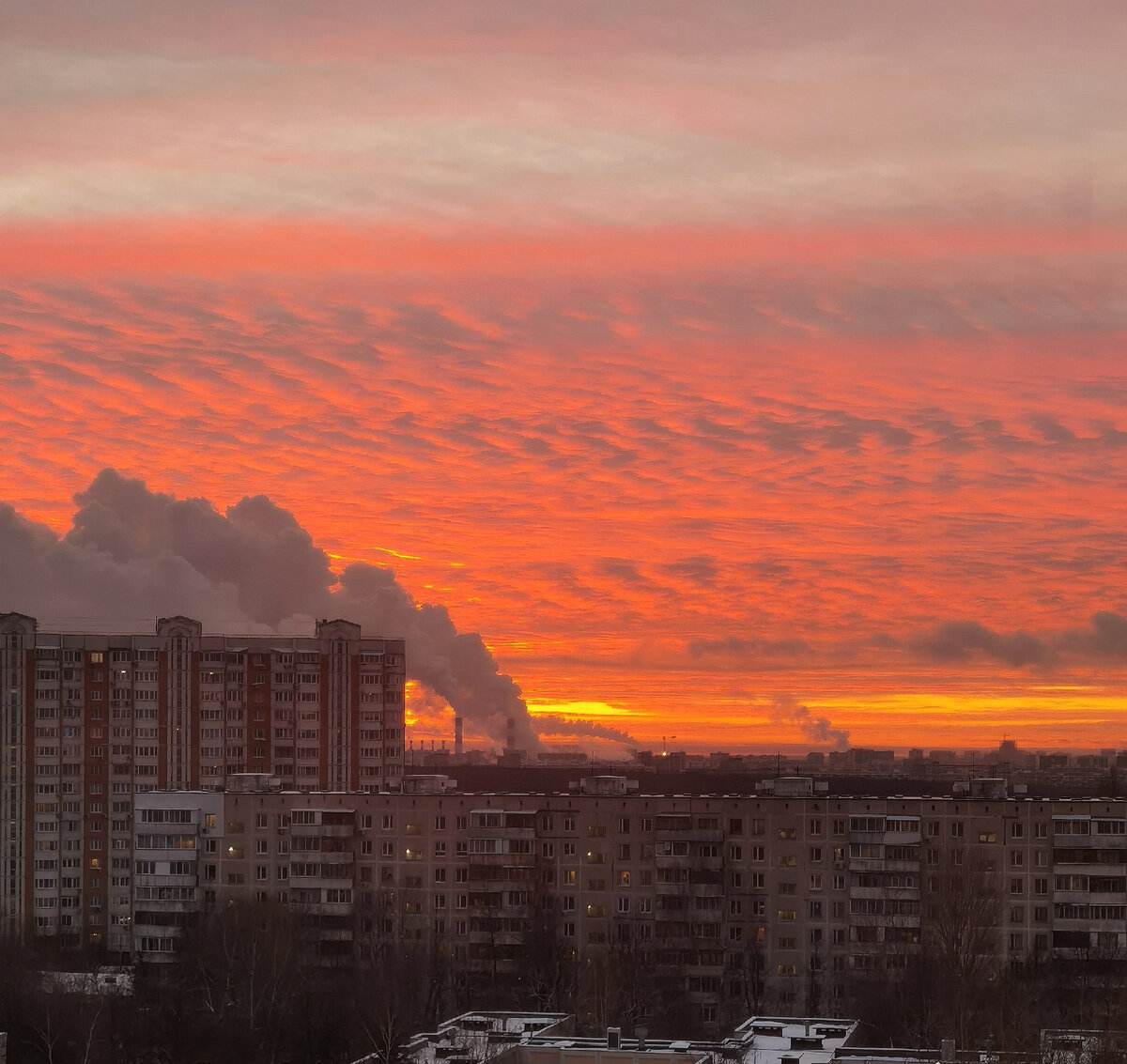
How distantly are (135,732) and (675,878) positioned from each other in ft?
109

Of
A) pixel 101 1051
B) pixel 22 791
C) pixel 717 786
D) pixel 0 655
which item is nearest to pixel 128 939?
pixel 22 791

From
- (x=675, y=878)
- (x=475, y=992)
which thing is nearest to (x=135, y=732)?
(x=475, y=992)

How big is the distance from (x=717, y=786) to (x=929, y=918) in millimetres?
96090

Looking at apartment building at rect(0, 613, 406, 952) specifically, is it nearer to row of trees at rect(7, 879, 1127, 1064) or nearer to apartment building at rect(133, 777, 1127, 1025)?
apartment building at rect(133, 777, 1127, 1025)

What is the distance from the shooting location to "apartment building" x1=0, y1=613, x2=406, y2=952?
279 feet

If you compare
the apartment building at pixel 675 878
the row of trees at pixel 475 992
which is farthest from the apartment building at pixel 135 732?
the row of trees at pixel 475 992

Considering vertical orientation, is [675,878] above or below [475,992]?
above

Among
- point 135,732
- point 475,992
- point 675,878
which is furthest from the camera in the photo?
point 135,732

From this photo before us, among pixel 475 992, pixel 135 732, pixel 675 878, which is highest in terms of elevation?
pixel 135 732

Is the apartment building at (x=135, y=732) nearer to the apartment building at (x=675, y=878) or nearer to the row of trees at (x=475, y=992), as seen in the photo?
the apartment building at (x=675, y=878)

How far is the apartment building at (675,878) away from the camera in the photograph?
209ft

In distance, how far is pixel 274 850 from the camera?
2781 inches

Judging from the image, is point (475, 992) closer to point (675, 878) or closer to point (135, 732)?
point (675, 878)

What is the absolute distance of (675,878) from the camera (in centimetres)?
6656
